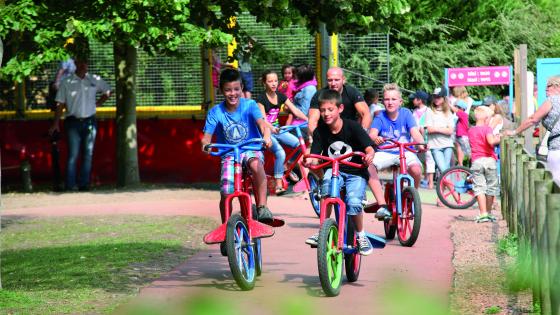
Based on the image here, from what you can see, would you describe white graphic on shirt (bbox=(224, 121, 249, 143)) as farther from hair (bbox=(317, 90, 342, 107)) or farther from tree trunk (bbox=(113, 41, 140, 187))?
tree trunk (bbox=(113, 41, 140, 187))

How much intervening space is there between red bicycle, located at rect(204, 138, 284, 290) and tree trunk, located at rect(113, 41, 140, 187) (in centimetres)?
1076

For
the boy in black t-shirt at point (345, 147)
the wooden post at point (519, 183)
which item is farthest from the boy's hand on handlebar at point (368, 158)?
the wooden post at point (519, 183)

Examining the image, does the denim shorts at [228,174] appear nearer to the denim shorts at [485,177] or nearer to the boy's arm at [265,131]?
the boy's arm at [265,131]

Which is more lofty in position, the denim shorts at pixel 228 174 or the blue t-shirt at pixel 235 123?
the blue t-shirt at pixel 235 123

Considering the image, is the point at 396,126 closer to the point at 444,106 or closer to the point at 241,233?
the point at 241,233

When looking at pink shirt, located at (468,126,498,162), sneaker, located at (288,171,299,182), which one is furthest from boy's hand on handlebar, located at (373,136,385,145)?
sneaker, located at (288,171,299,182)

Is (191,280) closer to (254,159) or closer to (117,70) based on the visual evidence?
(254,159)

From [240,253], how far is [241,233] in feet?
0.46

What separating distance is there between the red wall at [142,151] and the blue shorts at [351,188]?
40.4 ft

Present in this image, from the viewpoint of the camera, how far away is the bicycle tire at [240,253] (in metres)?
7.55

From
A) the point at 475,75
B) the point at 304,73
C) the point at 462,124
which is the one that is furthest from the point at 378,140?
the point at 475,75

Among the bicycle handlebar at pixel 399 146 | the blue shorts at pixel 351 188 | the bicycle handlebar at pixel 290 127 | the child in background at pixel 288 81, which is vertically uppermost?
the child in background at pixel 288 81

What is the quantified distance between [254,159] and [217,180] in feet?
39.1

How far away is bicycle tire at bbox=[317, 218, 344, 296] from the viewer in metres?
7.22
